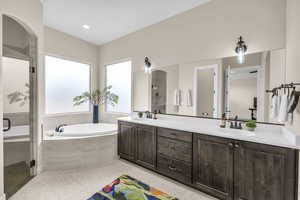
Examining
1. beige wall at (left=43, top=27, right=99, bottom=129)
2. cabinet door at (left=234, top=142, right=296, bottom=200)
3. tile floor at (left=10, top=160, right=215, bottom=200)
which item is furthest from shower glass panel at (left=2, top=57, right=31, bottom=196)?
cabinet door at (left=234, top=142, right=296, bottom=200)

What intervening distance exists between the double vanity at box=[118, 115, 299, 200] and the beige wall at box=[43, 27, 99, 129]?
2.37 m

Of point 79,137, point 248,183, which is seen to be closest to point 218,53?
point 248,183

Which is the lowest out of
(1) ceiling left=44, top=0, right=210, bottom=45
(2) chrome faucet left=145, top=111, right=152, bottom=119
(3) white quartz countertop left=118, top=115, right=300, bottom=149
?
(3) white quartz countertop left=118, top=115, right=300, bottom=149

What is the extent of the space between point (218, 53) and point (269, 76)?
0.81 m

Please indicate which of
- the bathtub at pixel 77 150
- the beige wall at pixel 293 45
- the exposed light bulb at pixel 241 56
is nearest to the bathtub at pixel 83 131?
the bathtub at pixel 77 150

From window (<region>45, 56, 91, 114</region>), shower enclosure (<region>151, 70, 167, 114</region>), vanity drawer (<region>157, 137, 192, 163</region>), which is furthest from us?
window (<region>45, 56, 91, 114</region>)

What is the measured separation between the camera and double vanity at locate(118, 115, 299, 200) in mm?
1524

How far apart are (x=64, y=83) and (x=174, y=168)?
356 cm

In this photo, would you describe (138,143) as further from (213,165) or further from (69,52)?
(69,52)

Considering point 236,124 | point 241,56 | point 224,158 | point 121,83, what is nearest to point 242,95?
point 236,124

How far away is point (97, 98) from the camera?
183 inches

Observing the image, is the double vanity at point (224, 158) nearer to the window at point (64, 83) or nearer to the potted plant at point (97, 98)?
the potted plant at point (97, 98)

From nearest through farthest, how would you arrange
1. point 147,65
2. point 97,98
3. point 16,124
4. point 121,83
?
point 16,124 → point 147,65 → point 121,83 → point 97,98

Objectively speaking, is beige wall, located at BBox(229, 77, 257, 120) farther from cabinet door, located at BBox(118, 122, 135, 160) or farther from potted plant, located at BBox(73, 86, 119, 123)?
potted plant, located at BBox(73, 86, 119, 123)
